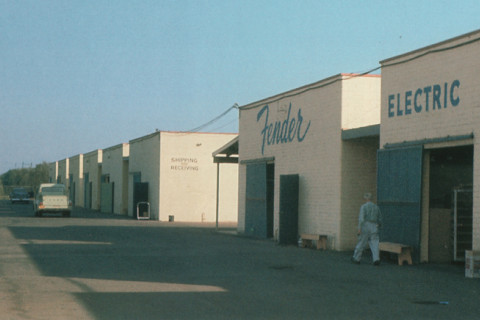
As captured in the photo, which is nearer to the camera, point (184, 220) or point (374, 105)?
point (374, 105)

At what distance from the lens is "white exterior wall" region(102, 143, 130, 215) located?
56.1 meters

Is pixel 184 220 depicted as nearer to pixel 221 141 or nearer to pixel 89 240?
pixel 221 141

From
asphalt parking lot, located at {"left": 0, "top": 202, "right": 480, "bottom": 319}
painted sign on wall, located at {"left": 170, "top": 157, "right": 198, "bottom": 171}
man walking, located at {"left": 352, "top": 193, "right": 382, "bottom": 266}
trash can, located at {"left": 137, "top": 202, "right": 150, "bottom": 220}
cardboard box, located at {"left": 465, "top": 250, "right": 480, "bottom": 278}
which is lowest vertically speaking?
trash can, located at {"left": 137, "top": 202, "right": 150, "bottom": 220}

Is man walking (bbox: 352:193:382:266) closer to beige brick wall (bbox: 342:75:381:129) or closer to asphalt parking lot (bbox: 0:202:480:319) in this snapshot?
asphalt parking lot (bbox: 0:202:480:319)

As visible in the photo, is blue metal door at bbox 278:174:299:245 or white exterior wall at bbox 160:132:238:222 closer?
blue metal door at bbox 278:174:299:245

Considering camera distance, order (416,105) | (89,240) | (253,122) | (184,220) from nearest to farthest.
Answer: (416,105), (89,240), (253,122), (184,220)

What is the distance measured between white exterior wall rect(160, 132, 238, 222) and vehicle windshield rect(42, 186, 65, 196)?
275 inches

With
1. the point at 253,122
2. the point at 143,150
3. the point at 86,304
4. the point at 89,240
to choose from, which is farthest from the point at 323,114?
the point at 143,150

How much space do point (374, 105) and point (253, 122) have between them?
868 cm

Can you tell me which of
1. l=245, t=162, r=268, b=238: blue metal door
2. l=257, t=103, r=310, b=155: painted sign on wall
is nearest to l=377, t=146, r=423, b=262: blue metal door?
l=257, t=103, r=310, b=155: painted sign on wall

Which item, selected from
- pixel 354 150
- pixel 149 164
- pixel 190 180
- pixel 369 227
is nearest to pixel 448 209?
pixel 369 227

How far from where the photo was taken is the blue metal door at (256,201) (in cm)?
2788

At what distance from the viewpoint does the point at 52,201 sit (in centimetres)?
4538

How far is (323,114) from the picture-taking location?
75.7 ft
